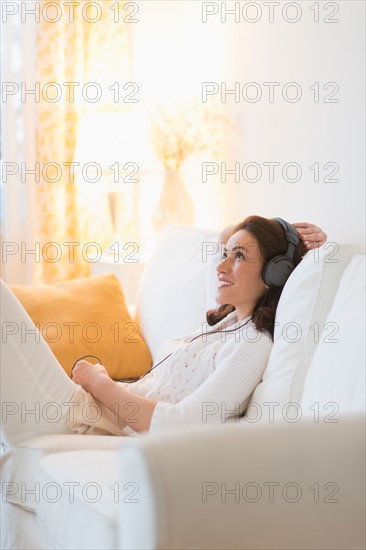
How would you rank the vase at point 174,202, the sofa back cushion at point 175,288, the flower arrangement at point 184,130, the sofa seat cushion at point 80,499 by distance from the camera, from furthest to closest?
the vase at point 174,202 < the flower arrangement at point 184,130 < the sofa back cushion at point 175,288 < the sofa seat cushion at point 80,499

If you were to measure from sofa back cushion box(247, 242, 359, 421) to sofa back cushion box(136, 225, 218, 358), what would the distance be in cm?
68

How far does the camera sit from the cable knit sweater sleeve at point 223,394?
200 centimetres

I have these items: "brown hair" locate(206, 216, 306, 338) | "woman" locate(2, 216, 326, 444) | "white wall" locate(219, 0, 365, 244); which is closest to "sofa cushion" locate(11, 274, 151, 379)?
"woman" locate(2, 216, 326, 444)

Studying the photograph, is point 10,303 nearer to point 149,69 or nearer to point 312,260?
point 312,260

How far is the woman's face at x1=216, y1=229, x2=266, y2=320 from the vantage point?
2.22 meters

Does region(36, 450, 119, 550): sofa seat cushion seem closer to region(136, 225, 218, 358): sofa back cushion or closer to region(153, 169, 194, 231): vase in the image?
region(136, 225, 218, 358): sofa back cushion

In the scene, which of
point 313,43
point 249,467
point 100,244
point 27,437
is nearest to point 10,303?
point 27,437

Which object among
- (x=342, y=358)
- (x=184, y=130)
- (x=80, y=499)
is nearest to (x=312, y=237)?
(x=342, y=358)

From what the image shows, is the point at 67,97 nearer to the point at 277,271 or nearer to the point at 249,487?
the point at 277,271

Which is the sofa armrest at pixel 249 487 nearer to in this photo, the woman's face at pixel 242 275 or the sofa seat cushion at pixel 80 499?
the sofa seat cushion at pixel 80 499

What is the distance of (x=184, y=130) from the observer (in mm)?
3734

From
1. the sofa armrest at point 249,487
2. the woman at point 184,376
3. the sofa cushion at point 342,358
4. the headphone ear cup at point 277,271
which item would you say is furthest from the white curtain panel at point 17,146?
the sofa armrest at point 249,487

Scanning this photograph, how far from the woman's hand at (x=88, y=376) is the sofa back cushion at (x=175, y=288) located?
559 mm

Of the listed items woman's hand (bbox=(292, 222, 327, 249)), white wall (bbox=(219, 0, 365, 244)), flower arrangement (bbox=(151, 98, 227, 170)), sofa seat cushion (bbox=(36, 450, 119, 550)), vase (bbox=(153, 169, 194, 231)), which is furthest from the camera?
vase (bbox=(153, 169, 194, 231))
